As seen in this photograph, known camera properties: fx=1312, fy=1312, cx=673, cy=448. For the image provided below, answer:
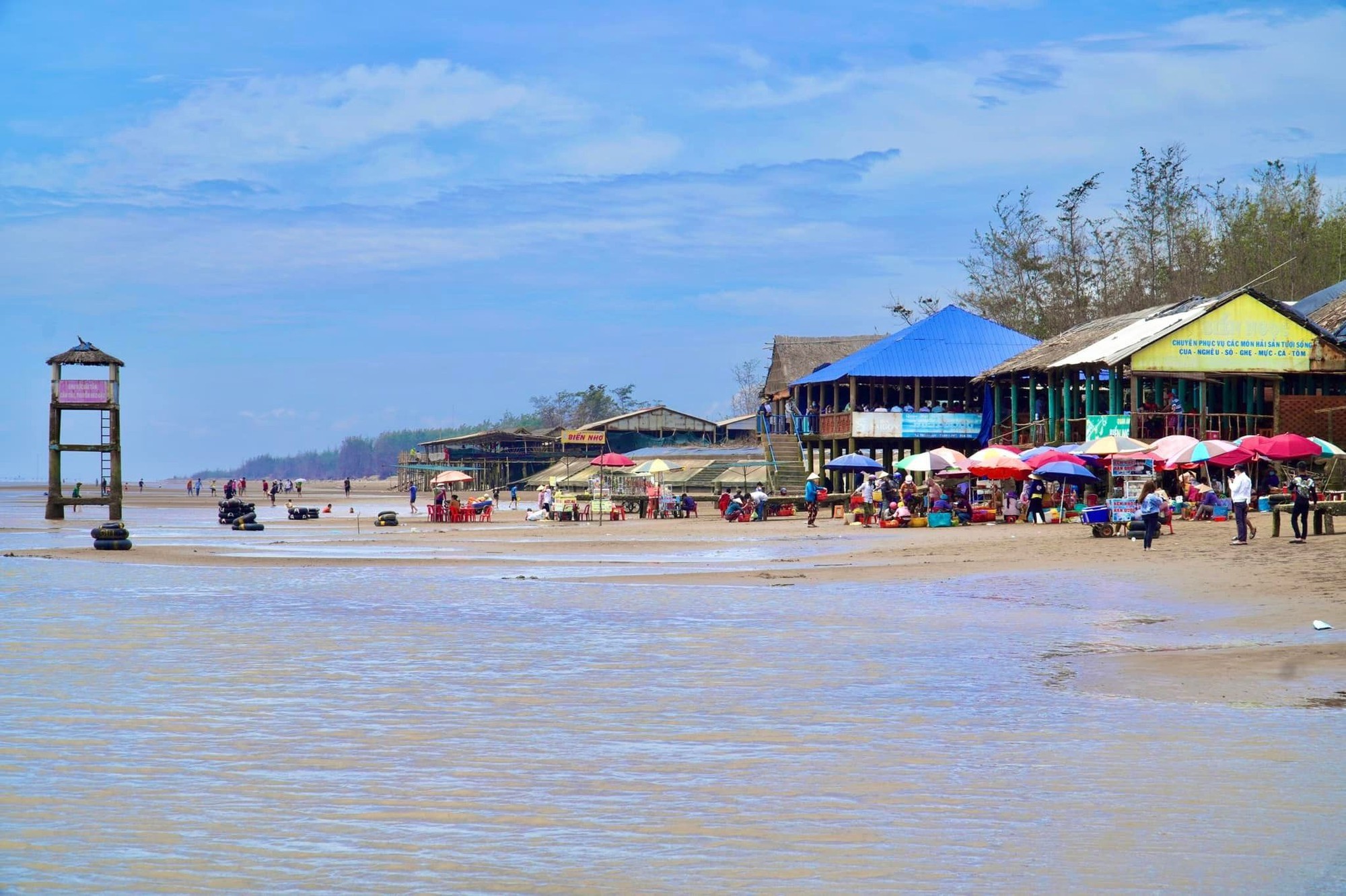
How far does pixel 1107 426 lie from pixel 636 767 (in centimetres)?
2897

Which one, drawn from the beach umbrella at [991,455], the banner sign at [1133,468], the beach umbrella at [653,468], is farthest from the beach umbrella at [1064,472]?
the beach umbrella at [653,468]

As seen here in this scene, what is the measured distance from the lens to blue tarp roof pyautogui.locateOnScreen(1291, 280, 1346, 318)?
142 ft

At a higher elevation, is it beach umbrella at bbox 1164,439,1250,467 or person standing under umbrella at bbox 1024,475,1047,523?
beach umbrella at bbox 1164,439,1250,467

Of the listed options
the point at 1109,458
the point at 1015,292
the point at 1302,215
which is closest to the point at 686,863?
the point at 1109,458

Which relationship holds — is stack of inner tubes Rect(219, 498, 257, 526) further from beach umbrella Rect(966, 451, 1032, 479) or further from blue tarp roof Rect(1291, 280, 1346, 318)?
blue tarp roof Rect(1291, 280, 1346, 318)

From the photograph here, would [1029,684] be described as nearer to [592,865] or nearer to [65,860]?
[592,865]

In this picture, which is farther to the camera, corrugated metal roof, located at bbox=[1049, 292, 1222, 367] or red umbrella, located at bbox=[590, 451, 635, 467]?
red umbrella, located at bbox=[590, 451, 635, 467]

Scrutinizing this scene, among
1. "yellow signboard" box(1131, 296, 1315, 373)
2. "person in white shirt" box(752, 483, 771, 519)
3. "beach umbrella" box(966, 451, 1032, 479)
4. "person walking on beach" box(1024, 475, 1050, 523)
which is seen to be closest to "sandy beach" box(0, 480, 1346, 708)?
"person in white shirt" box(752, 483, 771, 519)

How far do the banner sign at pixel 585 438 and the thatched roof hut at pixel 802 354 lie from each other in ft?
49.8

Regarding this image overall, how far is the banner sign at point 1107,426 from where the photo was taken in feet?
110

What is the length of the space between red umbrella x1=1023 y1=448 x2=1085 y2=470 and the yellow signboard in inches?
206

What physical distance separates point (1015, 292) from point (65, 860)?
6424 cm

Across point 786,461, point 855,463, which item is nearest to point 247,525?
point 855,463

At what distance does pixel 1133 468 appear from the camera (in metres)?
28.9
